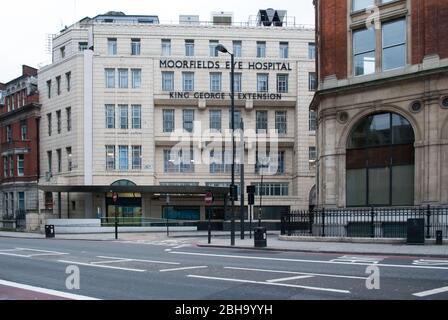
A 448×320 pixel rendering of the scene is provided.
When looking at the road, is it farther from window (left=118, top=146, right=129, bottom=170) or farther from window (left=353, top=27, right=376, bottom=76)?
window (left=118, top=146, right=129, bottom=170)

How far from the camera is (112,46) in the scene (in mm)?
53594

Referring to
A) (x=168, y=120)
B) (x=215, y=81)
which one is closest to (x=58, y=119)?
(x=168, y=120)

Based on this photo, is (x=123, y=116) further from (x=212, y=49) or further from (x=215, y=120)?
(x=212, y=49)

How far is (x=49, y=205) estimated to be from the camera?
54.2m

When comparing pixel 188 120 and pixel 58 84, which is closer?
pixel 188 120

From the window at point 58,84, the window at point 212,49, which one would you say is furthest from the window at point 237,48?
the window at point 58,84

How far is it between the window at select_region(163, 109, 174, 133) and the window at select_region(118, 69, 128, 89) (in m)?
4.83

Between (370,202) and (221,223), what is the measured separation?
18.0m

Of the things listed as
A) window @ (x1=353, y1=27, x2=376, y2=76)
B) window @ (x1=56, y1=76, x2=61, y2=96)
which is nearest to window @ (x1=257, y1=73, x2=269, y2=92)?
window @ (x1=56, y1=76, x2=61, y2=96)

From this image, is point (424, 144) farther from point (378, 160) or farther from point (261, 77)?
point (261, 77)

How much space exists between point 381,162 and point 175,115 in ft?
98.7

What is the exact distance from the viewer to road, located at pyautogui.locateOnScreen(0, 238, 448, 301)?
410 inches

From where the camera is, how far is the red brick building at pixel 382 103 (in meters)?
24.8
